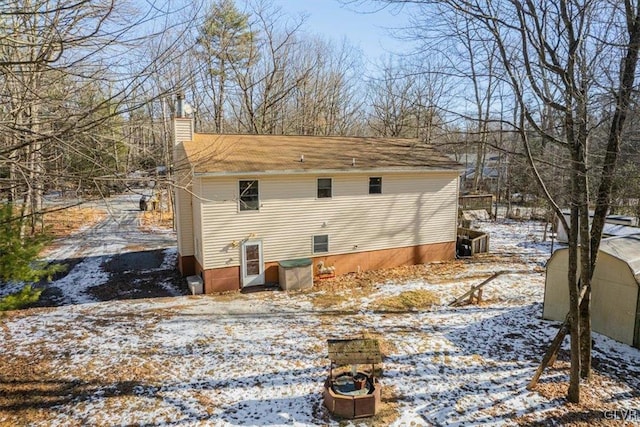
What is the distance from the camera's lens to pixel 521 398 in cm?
706

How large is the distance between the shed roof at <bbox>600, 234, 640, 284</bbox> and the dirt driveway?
1185cm

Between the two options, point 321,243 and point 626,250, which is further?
point 321,243

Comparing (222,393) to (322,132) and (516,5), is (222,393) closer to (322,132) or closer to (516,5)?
(516,5)

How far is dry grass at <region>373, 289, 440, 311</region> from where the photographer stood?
11.7 meters

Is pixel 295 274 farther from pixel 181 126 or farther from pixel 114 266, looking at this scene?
pixel 114 266

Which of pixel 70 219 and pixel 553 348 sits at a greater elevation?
pixel 70 219

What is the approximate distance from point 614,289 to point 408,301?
5.14 meters

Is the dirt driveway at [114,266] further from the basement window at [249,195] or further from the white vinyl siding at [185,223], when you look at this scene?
the basement window at [249,195]

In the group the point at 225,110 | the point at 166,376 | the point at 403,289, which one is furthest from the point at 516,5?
the point at 225,110

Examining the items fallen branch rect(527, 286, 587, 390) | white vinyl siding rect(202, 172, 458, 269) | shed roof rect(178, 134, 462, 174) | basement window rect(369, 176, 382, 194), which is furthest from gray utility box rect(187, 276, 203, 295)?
fallen branch rect(527, 286, 587, 390)

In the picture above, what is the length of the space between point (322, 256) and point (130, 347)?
297 inches

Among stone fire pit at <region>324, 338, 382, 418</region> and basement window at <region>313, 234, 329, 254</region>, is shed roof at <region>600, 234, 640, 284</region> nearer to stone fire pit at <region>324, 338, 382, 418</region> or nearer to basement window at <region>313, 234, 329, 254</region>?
stone fire pit at <region>324, 338, 382, 418</region>

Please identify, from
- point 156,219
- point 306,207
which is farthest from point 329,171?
point 156,219

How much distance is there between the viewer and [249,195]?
13336 millimetres
